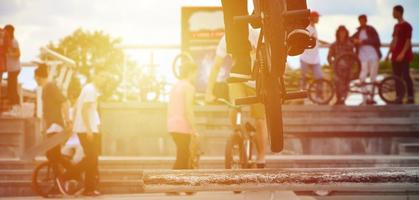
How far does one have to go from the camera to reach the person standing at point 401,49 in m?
12.4

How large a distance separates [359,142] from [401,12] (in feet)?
7.85

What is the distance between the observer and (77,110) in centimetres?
855

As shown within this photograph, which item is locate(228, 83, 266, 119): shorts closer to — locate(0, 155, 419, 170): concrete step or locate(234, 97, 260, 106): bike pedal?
locate(234, 97, 260, 106): bike pedal

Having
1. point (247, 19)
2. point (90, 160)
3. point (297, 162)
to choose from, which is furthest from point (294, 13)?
point (297, 162)

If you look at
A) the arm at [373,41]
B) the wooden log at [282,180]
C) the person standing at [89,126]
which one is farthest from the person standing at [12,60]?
the wooden log at [282,180]

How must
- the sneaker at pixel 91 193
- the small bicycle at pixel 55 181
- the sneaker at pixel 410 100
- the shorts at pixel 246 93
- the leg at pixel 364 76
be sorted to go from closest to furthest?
1. the shorts at pixel 246 93
2. the sneaker at pixel 91 193
3. the small bicycle at pixel 55 181
4. the sneaker at pixel 410 100
5. the leg at pixel 364 76

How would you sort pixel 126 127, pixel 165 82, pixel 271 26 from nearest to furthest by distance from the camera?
1. pixel 271 26
2. pixel 126 127
3. pixel 165 82

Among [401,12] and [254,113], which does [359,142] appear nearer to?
[401,12]

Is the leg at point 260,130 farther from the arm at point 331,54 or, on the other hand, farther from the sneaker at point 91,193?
the arm at point 331,54

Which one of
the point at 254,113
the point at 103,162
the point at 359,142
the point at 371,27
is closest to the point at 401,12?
the point at 371,27

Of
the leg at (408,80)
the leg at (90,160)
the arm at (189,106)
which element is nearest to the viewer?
the arm at (189,106)

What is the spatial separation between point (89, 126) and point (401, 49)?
21.8 feet

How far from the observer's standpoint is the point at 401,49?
12695mm

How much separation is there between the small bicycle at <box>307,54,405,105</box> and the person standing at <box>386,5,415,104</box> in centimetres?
12
